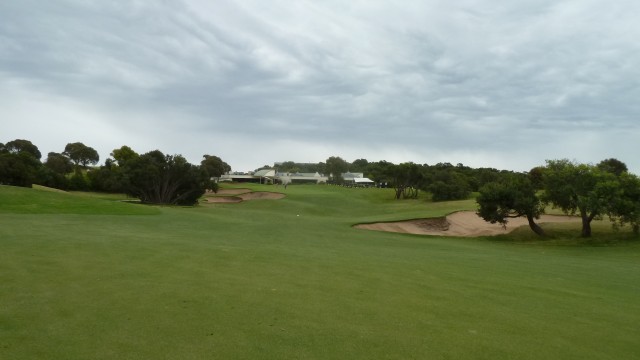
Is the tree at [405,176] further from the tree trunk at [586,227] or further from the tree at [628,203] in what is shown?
the tree at [628,203]

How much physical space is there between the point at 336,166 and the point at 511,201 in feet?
389

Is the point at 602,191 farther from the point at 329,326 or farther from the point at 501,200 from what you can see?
the point at 329,326

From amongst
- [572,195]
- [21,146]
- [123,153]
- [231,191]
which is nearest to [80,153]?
[21,146]

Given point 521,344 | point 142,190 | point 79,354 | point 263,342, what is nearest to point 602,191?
point 521,344

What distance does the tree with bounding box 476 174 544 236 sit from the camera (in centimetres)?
3189

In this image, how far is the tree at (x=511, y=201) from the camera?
3189 centimetres

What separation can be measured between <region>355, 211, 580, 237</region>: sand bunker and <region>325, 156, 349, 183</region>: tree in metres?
108

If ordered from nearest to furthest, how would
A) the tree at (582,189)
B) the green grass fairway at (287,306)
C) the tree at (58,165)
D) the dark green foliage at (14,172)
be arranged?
the green grass fairway at (287,306), the tree at (582,189), the dark green foliage at (14,172), the tree at (58,165)

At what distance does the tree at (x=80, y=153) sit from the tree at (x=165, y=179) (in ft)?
266

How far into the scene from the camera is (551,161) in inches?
1300

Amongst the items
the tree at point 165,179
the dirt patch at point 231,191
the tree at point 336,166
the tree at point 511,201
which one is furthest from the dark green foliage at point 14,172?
the tree at point 336,166

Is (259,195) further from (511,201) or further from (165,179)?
(511,201)

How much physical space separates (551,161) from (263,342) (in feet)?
105

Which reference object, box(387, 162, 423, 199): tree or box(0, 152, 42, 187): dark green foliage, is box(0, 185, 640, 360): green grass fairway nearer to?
box(0, 152, 42, 187): dark green foliage
